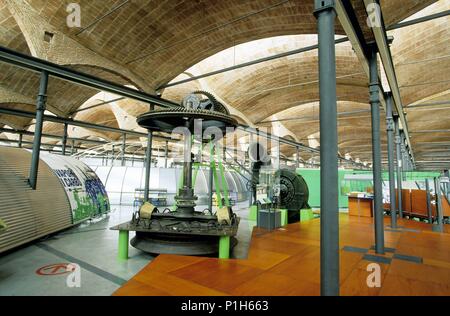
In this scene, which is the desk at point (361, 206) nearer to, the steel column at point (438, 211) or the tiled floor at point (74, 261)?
the steel column at point (438, 211)

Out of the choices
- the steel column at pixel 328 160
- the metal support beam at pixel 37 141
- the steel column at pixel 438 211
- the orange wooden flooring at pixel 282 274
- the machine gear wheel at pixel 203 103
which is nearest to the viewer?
the steel column at pixel 328 160

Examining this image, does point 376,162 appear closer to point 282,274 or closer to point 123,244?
point 282,274

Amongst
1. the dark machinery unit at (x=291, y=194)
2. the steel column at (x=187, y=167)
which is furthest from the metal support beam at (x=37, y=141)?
the dark machinery unit at (x=291, y=194)

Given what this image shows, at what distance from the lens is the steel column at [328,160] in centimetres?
269

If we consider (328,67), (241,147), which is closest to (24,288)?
(328,67)

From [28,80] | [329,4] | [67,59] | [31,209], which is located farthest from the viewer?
[28,80]

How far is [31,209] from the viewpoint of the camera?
5.80m

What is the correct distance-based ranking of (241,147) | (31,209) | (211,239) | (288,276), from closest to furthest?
1. (288,276)
2. (211,239)
3. (31,209)
4. (241,147)

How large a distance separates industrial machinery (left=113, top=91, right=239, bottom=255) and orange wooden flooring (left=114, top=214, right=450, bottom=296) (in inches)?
16.0

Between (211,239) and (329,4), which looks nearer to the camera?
(329,4)

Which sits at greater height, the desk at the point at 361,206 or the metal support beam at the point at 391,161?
the metal support beam at the point at 391,161

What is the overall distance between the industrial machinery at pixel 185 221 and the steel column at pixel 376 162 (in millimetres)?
3187

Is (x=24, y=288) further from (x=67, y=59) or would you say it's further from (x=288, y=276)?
(x=67, y=59)

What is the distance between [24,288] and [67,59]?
9828mm
